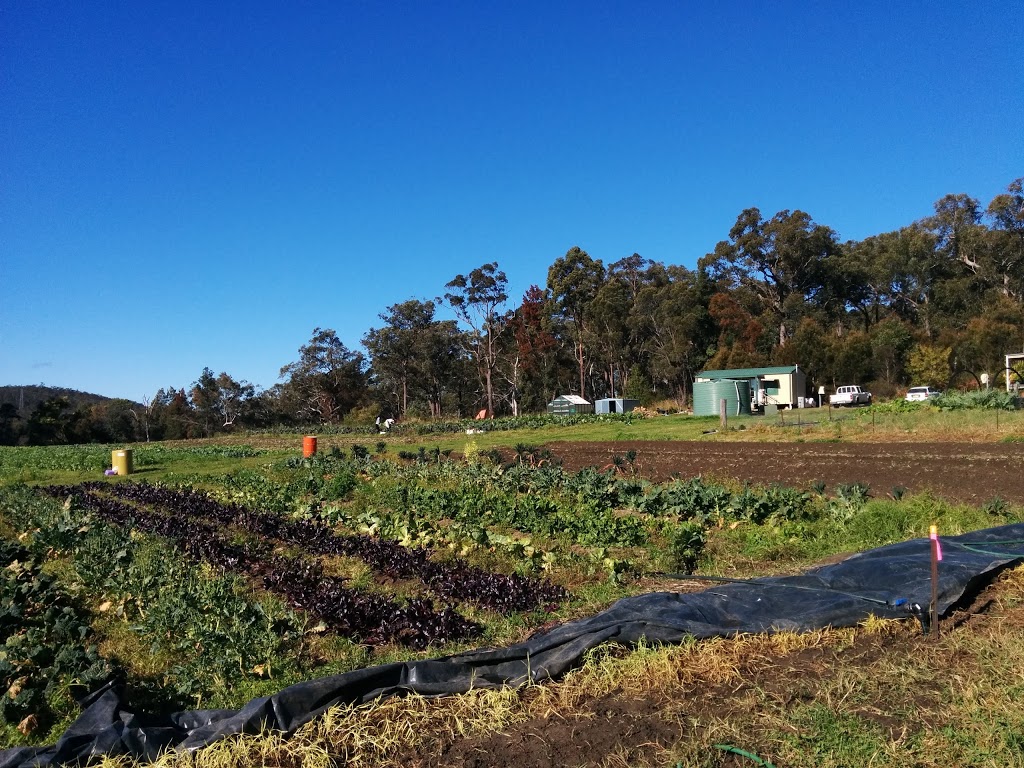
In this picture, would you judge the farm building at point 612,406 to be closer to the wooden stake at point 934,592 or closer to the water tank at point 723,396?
the water tank at point 723,396

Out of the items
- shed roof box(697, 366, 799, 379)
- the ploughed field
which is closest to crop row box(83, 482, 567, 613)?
Result: the ploughed field

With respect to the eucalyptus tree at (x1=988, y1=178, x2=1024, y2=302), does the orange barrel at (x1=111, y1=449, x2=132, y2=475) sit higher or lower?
lower

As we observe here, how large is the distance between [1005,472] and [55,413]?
6721cm

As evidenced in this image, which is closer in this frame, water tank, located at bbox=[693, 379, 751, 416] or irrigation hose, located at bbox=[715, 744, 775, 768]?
irrigation hose, located at bbox=[715, 744, 775, 768]

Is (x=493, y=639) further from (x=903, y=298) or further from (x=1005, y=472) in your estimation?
(x=903, y=298)

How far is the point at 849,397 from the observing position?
4519 centimetres

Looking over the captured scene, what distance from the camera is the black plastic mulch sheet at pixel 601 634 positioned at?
12.6 ft

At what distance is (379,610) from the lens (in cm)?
630

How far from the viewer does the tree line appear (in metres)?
55.3

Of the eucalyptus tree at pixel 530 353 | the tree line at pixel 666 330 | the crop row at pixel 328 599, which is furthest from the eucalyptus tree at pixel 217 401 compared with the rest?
the crop row at pixel 328 599

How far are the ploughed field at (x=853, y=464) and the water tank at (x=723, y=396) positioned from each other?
15655mm

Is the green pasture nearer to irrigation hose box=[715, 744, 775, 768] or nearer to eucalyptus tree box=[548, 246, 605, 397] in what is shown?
irrigation hose box=[715, 744, 775, 768]

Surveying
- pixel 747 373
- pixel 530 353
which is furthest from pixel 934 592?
pixel 530 353

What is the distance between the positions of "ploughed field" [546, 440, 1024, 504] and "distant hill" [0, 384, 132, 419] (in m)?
62.5
